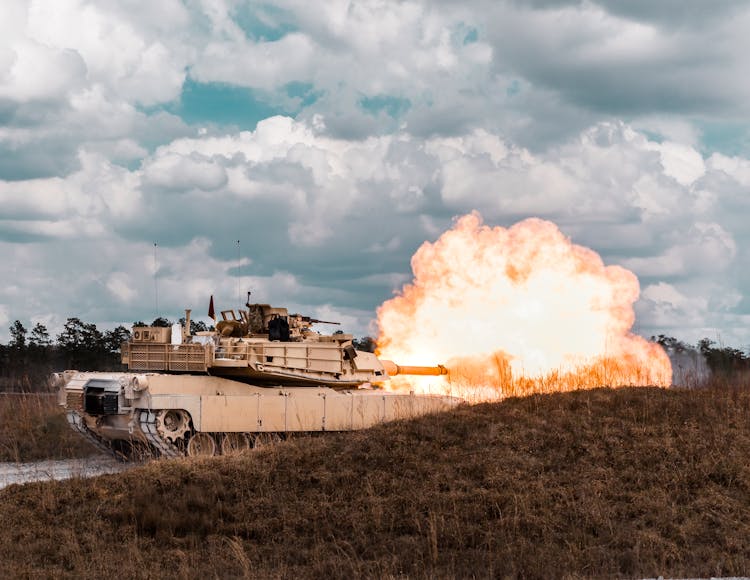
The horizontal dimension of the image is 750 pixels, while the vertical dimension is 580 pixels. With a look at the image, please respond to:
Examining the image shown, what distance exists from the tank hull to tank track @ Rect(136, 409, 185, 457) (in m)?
0.02

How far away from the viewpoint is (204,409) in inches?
872

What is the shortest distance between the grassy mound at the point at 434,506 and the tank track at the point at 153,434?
3572mm

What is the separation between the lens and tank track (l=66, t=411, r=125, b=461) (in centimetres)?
2399

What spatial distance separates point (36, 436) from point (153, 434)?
27.7 ft

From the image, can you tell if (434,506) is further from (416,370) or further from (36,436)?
(36,436)

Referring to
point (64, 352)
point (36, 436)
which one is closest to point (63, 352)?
point (64, 352)

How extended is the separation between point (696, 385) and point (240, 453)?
37.9 ft

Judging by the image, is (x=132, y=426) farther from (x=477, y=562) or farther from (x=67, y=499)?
(x=477, y=562)

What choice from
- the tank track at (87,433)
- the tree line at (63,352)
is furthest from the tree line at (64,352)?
the tank track at (87,433)

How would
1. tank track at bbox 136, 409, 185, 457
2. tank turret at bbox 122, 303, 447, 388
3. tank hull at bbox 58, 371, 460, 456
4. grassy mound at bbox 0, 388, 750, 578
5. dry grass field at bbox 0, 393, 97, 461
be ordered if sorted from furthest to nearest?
1. dry grass field at bbox 0, 393, 97, 461
2. tank turret at bbox 122, 303, 447, 388
3. tank hull at bbox 58, 371, 460, 456
4. tank track at bbox 136, 409, 185, 457
5. grassy mound at bbox 0, 388, 750, 578

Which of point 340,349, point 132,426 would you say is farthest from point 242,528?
point 340,349

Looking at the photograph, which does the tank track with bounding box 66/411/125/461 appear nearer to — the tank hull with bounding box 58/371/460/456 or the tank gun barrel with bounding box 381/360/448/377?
the tank hull with bounding box 58/371/460/456

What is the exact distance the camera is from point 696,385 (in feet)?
80.2

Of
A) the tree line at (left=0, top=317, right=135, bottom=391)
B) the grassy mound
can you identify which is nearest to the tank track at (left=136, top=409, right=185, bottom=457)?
the grassy mound
